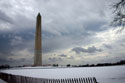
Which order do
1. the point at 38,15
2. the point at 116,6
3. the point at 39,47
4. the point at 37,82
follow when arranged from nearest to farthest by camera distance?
1. the point at 37,82
2. the point at 116,6
3. the point at 39,47
4. the point at 38,15

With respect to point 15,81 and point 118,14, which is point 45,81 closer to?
point 15,81

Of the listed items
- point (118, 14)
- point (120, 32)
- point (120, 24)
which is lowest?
point (120, 32)

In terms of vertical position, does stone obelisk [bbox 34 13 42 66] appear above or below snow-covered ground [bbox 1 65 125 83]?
above

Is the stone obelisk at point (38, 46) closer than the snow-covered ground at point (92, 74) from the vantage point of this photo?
No

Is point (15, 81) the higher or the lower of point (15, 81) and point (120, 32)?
the lower

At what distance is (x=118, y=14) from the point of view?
19500mm

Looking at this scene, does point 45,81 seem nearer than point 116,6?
Yes

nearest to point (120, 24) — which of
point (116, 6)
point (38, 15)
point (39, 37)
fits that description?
point (116, 6)

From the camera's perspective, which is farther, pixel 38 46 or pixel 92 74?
pixel 38 46

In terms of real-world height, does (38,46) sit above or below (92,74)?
above

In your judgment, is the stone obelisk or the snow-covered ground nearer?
the snow-covered ground

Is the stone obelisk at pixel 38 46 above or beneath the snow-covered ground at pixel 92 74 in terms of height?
above

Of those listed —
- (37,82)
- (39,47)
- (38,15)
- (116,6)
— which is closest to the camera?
(37,82)

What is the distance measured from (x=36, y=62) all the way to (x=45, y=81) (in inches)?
2051
